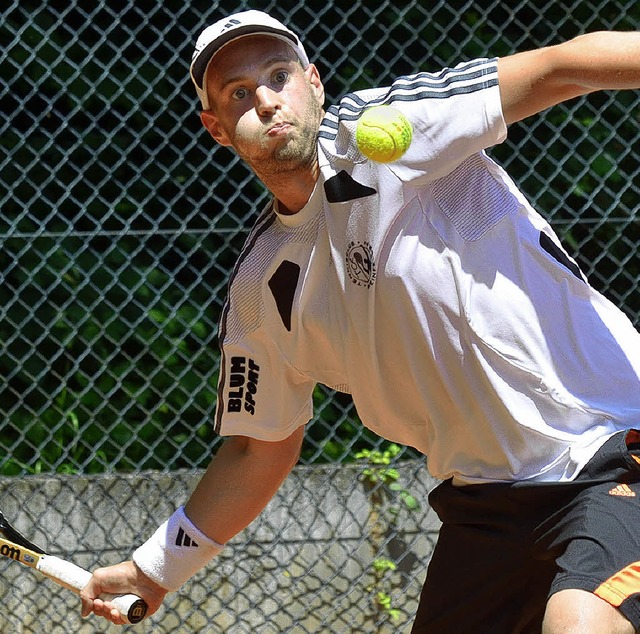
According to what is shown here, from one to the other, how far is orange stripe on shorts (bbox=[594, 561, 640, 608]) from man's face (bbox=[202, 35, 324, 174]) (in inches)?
44.8

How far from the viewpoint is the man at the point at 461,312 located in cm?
254

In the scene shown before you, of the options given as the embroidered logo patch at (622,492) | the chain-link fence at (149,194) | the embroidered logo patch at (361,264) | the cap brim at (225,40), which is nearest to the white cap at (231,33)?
the cap brim at (225,40)

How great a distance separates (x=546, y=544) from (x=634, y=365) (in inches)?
17.5

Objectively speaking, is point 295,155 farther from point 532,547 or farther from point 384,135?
point 532,547

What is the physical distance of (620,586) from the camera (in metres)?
2.34

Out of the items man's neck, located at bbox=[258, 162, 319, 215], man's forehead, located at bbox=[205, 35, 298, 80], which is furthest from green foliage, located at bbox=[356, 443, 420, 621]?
man's forehead, located at bbox=[205, 35, 298, 80]

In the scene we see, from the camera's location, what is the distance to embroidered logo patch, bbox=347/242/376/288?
2.69 metres

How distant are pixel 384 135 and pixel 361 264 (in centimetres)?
33

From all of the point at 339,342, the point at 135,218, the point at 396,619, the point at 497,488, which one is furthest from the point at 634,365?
the point at 135,218

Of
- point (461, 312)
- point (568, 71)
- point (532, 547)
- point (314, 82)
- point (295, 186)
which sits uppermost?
point (568, 71)

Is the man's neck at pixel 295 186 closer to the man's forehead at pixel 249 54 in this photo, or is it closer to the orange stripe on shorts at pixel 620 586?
the man's forehead at pixel 249 54

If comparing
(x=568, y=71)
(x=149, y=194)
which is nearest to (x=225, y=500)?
(x=568, y=71)

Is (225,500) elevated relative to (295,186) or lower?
lower

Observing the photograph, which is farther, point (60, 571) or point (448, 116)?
point (60, 571)
